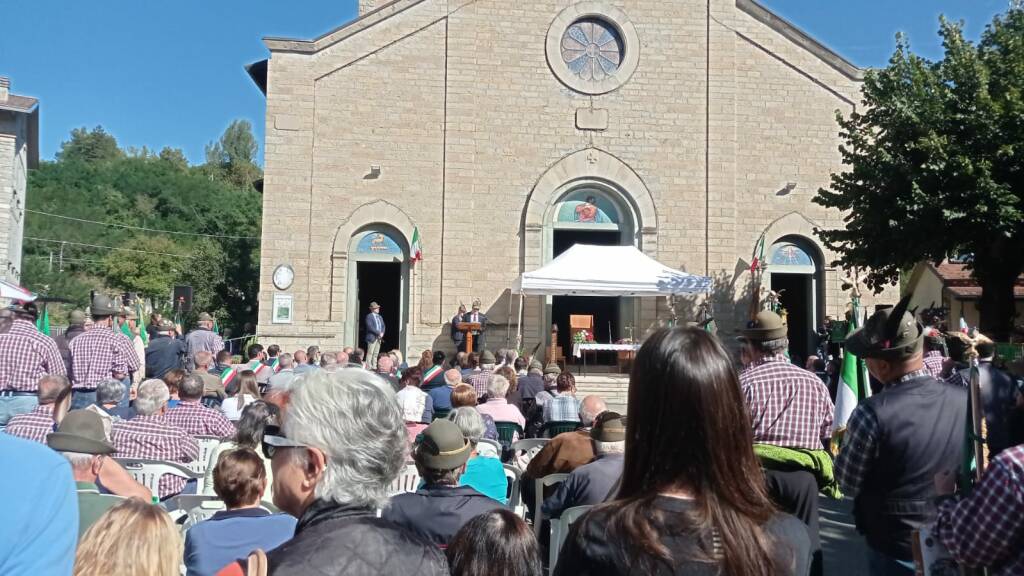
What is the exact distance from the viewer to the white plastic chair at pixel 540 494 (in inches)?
190

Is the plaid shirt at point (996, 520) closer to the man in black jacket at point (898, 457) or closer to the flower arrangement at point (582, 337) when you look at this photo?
the man in black jacket at point (898, 457)

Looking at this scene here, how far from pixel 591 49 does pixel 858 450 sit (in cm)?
1702

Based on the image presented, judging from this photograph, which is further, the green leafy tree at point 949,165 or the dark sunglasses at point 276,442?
the green leafy tree at point 949,165

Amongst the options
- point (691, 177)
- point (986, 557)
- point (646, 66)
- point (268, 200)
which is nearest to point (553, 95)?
point (646, 66)

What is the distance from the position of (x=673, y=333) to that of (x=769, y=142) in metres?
18.5

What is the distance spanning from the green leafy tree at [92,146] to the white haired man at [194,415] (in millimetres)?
82612

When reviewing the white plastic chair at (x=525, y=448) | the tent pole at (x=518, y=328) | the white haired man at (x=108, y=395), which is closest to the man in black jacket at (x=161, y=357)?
the white haired man at (x=108, y=395)

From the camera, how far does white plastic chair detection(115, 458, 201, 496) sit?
5734 millimetres

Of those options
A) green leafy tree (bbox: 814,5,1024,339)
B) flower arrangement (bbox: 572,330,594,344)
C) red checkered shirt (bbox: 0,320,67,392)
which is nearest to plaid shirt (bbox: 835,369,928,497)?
red checkered shirt (bbox: 0,320,67,392)

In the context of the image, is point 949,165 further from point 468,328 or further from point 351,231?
point 351,231

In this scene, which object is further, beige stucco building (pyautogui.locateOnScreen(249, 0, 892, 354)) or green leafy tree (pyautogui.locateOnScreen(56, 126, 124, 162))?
green leafy tree (pyautogui.locateOnScreen(56, 126, 124, 162))

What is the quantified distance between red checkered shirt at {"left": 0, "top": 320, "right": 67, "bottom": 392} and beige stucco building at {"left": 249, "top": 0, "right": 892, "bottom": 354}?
9520 mm

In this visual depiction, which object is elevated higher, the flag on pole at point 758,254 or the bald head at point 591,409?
the flag on pole at point 758,254

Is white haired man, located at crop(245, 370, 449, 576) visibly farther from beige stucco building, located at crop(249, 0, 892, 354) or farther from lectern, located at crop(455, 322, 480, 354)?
beige stucco building, located at crop(249, 0, 892, 354)
